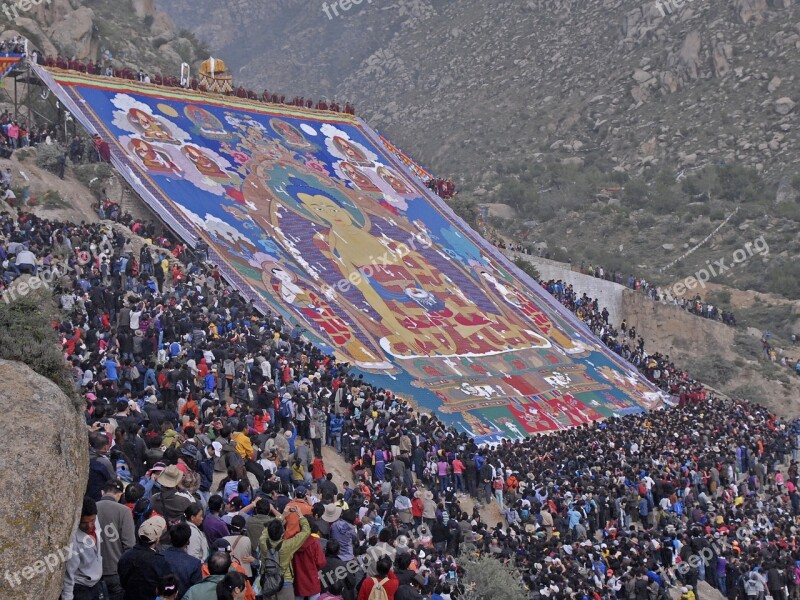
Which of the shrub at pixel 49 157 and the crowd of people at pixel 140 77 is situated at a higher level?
the crowd of people at pixel 140 77

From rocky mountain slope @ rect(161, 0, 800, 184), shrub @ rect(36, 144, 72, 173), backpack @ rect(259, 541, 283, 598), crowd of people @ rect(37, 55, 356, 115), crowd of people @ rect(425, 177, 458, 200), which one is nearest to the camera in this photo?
backpack @ rect(259, 541, 283, 598)

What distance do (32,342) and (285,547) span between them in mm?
3294

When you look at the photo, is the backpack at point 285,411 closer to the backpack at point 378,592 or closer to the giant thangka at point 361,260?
the giant thangka at point 361,260

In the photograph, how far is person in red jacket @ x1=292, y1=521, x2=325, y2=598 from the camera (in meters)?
11.1

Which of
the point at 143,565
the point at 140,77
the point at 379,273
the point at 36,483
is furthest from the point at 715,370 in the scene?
the point at 36,483

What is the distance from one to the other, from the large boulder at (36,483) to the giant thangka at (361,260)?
21260mm

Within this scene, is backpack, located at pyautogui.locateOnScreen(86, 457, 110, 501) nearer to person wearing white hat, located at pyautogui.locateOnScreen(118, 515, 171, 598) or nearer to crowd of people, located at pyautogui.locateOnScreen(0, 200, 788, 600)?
crowd of people, located at pyautogui.locateOnScreen(0, 200, 788, 600)

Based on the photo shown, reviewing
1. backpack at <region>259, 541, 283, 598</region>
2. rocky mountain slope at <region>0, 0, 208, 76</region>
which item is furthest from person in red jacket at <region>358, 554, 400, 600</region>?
rocky mountain slope at <region>0, 0, 208, 76</region>

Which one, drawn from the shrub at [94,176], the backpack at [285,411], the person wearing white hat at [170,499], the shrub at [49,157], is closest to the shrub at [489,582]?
the person wearing white hat at [170,499]

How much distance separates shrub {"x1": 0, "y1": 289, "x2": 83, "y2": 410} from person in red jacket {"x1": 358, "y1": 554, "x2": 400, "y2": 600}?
3.39 m

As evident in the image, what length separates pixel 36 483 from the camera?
8.95m

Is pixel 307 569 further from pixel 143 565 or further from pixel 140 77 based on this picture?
pixel 140 77

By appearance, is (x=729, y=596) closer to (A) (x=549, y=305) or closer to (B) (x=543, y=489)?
(B) (x=543, y=489)

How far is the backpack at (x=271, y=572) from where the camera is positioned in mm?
10828
